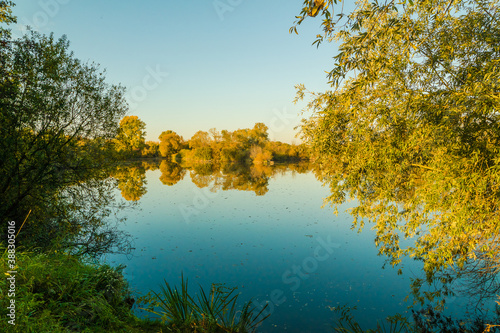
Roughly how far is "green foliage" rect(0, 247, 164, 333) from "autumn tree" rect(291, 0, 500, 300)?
21.2 ft

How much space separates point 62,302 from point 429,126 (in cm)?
1002

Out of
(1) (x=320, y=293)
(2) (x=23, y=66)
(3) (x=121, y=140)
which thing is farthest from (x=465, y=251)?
(2) (x=23, y=66)

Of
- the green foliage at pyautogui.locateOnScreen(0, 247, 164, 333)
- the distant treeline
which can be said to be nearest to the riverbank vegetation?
the green foliage at pyautogui.locateOnScreen(0, 247, 164, 333)

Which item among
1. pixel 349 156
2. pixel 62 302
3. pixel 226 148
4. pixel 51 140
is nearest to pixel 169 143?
pixel 226 148

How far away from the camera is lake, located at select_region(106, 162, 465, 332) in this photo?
307 inches

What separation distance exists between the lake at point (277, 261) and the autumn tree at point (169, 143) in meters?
82.8

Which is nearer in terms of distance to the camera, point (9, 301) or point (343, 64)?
point (9, 301)

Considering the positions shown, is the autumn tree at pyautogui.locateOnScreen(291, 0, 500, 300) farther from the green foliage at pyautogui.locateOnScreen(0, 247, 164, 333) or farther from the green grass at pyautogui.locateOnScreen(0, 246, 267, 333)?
the green foliage at pyautogui.locateOnScreen(0, 247, 164, 333)

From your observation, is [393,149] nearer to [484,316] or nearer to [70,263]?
[484,316]

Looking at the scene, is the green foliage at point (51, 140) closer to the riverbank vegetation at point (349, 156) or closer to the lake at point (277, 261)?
the riverbank vegetation at point (349, 156)

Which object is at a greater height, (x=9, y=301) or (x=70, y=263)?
(x=70, y=263)

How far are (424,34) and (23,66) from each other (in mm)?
14331

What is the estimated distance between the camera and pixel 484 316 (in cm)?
730

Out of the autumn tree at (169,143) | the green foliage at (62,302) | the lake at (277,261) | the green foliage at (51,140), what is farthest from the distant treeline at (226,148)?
the green foliage at (62,302)
